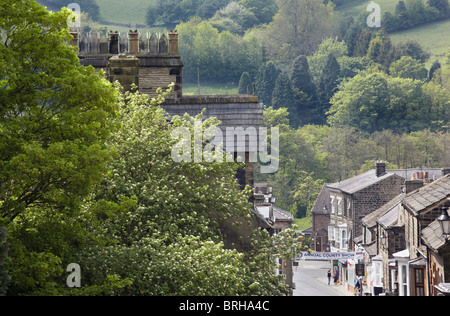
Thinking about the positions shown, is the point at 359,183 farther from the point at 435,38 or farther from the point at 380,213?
the point at 435,38

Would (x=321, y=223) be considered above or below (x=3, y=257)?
below

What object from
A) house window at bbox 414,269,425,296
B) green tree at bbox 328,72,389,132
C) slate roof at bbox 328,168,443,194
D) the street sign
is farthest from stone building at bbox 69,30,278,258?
green tree at bbox 328,72,389,132

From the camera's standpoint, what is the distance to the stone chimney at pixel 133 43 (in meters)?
→ 26.7

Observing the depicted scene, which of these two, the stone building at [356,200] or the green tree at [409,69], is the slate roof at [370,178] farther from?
the green tree at [409,69]

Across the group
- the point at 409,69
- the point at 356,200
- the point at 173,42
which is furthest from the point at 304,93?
the point at 173,42

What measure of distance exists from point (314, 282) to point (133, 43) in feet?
142

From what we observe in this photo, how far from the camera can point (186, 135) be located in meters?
19.3

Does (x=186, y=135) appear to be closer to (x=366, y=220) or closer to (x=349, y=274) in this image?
(x=366, y=220)

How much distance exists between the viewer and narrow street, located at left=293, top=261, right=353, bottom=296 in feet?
185

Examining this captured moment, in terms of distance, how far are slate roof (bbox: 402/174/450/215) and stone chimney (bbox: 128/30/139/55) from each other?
13.5m

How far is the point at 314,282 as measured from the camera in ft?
216

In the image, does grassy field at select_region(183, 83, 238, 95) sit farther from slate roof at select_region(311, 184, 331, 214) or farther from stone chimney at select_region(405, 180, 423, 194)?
stone chimney at select_region(405, 180, 423, 194)

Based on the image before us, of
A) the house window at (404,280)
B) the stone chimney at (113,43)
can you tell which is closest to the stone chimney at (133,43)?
the stone chimney at (113,43)
